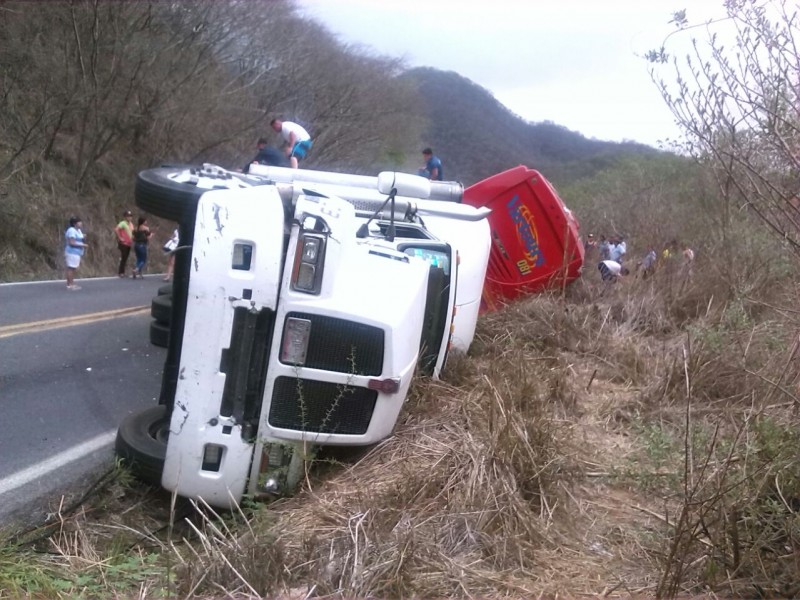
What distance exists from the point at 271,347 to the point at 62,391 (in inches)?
125

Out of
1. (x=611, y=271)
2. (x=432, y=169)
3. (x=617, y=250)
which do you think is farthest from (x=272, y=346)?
(x=617, y=250)

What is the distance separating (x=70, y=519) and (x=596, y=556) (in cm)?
273

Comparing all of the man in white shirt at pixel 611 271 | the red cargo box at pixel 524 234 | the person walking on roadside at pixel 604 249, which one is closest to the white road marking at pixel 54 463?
the red cargo box at pixel 524 234

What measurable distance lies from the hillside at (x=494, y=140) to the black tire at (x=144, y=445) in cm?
1928

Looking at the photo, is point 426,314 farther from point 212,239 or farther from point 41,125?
point 41,125

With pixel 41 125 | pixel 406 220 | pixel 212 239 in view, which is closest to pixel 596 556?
pixel 212 239

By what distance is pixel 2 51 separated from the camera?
22.1m

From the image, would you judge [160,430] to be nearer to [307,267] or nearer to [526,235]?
[307,267]

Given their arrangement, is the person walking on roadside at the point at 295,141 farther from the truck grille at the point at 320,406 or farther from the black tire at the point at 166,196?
the truck grille at the point at 320,406

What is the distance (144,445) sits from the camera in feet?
15.7

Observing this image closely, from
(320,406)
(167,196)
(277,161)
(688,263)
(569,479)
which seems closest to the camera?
(320,406)

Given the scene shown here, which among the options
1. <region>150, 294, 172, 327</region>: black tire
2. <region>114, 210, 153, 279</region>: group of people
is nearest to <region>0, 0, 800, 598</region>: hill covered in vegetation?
<region>150, 294, 172, 327</region>: black tire

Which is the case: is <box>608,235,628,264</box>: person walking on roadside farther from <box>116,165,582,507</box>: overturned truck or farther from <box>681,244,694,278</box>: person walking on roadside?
<box>116,165,582,507</box>: overturned truck

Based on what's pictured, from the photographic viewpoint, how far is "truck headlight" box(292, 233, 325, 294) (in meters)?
4.46
